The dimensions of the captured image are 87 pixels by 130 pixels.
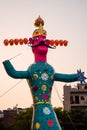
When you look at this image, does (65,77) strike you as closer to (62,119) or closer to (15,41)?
(15,41)

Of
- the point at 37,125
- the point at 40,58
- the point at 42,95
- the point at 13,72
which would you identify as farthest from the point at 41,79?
the point at 37,125

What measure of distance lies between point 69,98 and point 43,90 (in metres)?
24.8

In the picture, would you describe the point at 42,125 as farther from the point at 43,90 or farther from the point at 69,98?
the point at 69,98

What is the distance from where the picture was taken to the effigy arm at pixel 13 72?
46.8 ft

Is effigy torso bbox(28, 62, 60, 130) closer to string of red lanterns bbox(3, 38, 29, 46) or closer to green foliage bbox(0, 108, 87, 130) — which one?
string of red lanterns bbox(3, 38, 29, 46)

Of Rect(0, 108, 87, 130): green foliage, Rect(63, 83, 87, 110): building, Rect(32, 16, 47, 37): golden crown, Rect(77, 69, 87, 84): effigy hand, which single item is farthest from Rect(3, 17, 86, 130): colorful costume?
Rect(63, 83, 87, 110): building

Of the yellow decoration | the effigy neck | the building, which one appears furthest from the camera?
the building

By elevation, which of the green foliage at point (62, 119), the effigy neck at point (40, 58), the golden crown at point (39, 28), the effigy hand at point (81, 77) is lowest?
the green foliage at point (62, 119)

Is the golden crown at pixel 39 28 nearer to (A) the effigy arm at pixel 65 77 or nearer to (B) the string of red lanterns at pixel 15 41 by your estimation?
(B) the string of red lanterns at pixel 15 41

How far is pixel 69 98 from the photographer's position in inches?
1545

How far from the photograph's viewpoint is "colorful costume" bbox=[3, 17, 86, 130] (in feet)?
46.8

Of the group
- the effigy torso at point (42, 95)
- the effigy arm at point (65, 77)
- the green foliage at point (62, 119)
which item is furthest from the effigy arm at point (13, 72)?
the green foliage at point (62, 119)

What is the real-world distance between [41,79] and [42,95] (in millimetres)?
624

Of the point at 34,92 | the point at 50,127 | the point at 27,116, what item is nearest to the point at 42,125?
the point at 50,127
